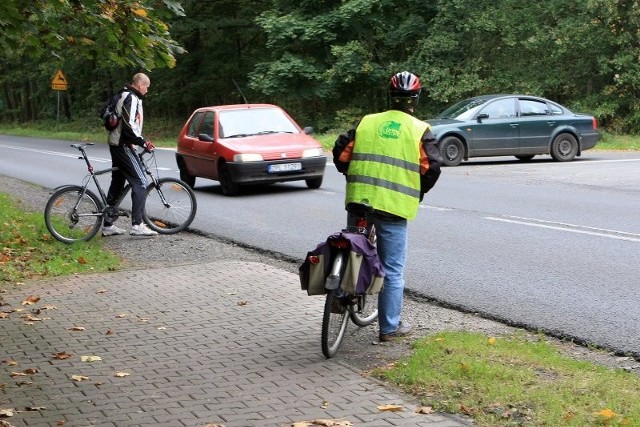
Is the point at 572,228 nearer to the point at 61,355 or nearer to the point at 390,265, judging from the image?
the point at 390,265

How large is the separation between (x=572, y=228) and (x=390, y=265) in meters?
6.11

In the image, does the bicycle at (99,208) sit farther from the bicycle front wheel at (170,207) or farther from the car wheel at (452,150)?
the car wheel at (452,150)

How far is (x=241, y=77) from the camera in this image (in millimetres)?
50031

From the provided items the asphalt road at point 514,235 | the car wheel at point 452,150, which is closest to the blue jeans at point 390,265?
the asphalt road at point 514,235

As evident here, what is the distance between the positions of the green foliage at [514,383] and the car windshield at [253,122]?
40.9 feet

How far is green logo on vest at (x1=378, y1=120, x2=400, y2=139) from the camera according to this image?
6.88 m

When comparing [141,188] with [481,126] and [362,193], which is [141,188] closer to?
[362,193]

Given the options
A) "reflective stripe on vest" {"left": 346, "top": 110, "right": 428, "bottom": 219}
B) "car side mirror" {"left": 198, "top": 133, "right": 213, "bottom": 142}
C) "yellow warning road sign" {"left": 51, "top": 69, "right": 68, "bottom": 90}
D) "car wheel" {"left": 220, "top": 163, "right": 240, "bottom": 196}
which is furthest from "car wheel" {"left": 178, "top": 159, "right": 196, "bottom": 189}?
"yellow warning road sign" {"left": 51, "top": 69, "right": 68, "bottom": 90}

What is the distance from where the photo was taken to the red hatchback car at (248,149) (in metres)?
18.2

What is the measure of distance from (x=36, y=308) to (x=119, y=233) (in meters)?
4.78

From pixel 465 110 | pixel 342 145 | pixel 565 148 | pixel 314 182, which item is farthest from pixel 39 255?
pixel 565 148

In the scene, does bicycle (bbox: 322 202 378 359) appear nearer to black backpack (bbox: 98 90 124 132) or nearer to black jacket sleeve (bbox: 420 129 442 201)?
black jacket sleeve (bbox: 420 129 442 201)

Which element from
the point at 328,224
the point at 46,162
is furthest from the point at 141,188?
the point at 46,162

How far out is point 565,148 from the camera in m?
24.8
